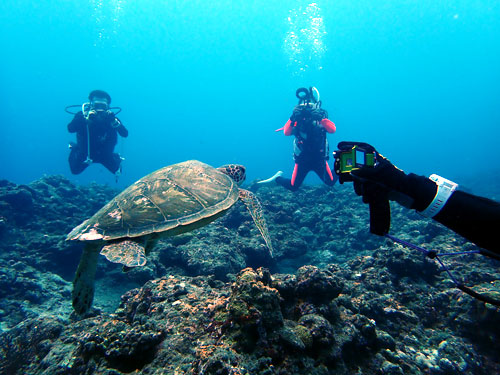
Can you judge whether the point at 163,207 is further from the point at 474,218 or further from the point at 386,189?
the point at 474,218

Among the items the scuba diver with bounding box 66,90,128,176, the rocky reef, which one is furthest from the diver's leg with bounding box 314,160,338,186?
the scuba diver with bounding box 66,90,128,176

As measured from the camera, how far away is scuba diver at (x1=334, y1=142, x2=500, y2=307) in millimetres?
2146

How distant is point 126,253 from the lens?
3.35m

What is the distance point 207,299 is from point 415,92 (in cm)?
14749

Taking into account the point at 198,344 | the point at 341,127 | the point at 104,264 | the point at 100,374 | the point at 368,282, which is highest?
the point at 341,127

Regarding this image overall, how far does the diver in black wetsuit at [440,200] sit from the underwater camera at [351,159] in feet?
0.35

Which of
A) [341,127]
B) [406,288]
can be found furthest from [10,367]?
[341,127]

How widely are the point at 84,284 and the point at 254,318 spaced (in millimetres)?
3051

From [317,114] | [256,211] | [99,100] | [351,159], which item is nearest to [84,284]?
[256,211]

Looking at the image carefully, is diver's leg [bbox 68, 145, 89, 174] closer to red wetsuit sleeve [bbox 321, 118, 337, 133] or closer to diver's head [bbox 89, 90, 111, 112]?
diver's head [bbox 89, 90, 111, 112]

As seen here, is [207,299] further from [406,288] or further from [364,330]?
[406,288]

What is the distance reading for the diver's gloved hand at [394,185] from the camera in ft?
7.83

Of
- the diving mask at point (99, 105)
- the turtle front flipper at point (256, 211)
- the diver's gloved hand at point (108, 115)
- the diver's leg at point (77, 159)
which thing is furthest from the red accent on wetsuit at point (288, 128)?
the diver's leg at point (77, 159)

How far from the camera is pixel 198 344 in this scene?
7.40 feet
